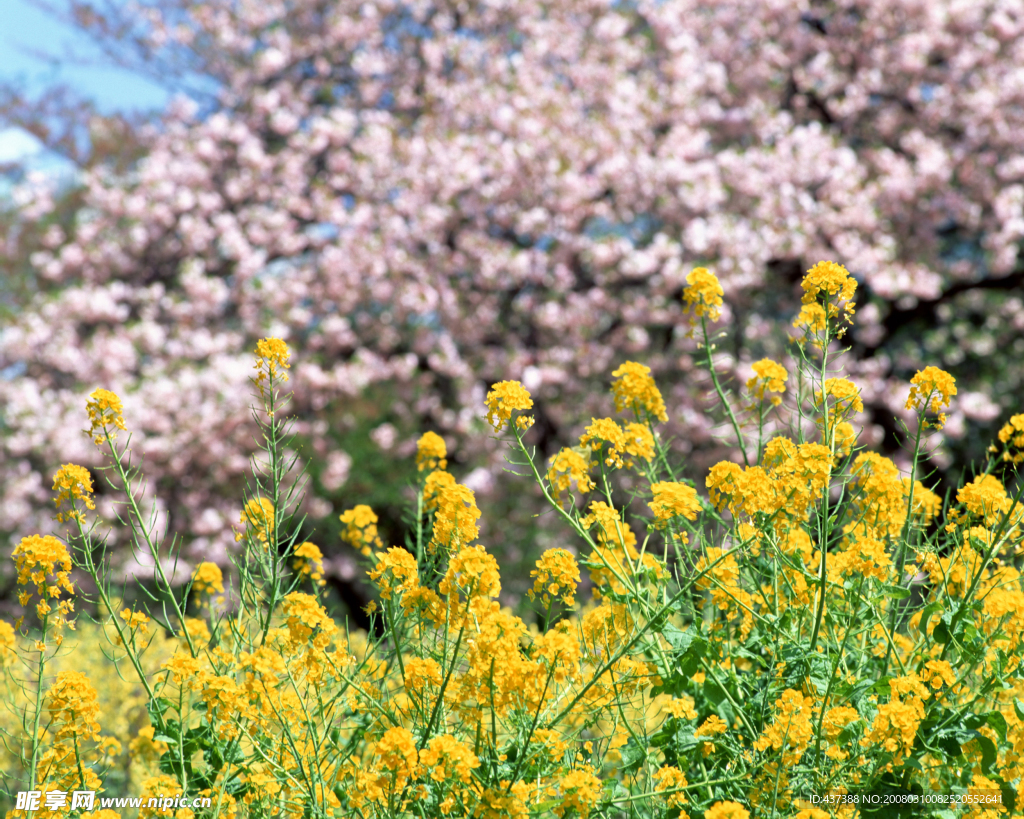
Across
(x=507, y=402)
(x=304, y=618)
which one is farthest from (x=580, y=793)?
(x=507, y=402)

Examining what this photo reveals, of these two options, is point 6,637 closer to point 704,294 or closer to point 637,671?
point 637,671

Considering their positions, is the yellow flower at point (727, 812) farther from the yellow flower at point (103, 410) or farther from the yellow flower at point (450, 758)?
the yellow flower at point (103, 410)

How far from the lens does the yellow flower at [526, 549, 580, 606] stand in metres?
2.29

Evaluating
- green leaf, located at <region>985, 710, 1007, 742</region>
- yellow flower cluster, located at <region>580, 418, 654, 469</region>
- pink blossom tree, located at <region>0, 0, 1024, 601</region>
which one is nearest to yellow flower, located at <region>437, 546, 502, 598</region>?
yellow flower cluster, located at <region>580, 418, 654, 469</region>

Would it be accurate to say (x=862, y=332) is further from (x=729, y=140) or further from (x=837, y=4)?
(x=837, y=4)

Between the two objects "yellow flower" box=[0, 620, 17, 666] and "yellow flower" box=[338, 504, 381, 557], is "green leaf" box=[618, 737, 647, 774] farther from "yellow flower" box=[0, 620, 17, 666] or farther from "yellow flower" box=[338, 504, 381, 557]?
"yellow flower" box=[0, 620, 17, 666]

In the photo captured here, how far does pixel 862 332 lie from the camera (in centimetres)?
895

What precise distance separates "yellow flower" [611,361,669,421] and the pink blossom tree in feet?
15.8

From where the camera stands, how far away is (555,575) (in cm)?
230

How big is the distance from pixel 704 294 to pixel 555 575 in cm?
113

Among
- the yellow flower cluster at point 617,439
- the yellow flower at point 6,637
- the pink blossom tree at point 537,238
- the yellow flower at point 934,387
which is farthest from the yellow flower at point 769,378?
the pink blossom tree at point 537,238

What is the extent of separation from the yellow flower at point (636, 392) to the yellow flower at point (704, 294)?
277 mm

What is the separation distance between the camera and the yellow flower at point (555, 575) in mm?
2289

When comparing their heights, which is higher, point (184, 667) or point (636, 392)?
point (636, 392)
